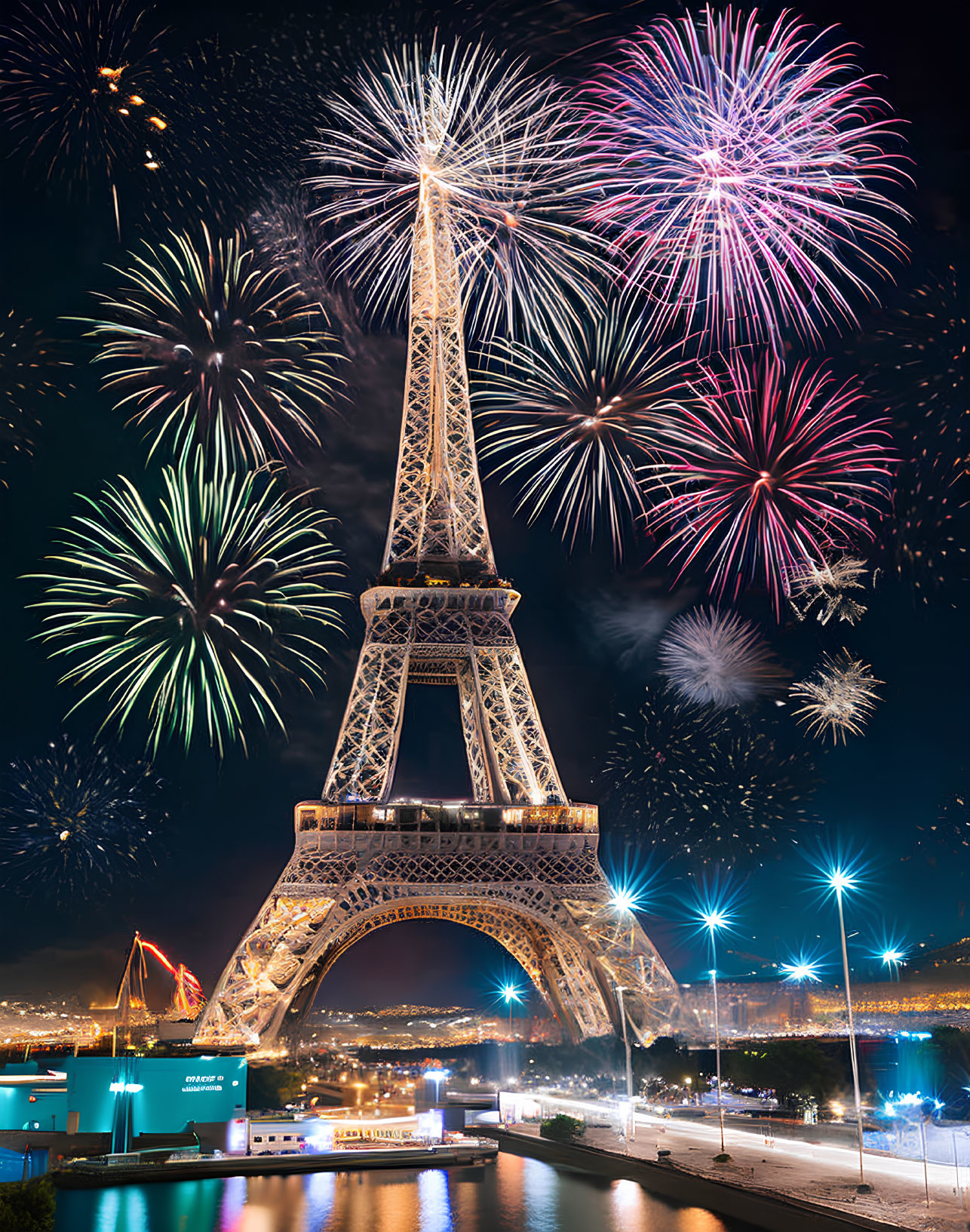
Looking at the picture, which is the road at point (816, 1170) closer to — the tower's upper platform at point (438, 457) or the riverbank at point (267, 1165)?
the riverbank at point (267, 1165)

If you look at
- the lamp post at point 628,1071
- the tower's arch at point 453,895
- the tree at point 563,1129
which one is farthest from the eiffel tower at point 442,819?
the tree at point 563,1129

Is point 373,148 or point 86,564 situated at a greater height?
point 373,148

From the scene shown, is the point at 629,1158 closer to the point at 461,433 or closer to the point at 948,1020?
the point at 461,433

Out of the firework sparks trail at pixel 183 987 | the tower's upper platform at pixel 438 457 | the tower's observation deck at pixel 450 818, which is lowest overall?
the firework sparks trail at pixel 183 987

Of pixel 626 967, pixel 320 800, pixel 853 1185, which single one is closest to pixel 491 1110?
pixel 626 967

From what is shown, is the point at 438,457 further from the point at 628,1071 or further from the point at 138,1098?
the point at 138,1098

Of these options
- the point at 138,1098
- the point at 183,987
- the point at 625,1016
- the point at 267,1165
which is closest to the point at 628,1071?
the point at 625,1016
